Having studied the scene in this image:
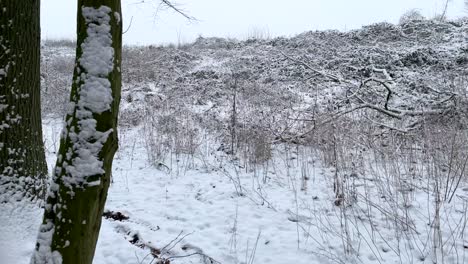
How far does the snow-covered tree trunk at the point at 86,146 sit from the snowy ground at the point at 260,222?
1125 mm

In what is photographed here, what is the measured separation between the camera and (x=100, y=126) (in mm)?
1662

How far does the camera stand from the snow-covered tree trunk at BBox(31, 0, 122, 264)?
5.39 ft

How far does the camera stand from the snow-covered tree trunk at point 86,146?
64.7 inches

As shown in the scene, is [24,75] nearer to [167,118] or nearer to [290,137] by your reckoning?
[290,137]

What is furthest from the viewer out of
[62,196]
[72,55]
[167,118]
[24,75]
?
[72,55]

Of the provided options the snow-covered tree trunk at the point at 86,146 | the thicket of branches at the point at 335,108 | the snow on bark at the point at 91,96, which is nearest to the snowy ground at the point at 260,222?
the thicket of branches at the point at 335,108

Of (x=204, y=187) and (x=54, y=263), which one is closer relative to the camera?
(x=54, y=263)

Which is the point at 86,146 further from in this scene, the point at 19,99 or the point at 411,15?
the point at 411,15

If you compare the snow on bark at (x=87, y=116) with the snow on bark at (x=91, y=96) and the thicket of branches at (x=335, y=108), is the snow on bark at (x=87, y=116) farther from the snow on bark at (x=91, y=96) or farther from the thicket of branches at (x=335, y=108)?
the thicket of branches at (x=335, y=108)

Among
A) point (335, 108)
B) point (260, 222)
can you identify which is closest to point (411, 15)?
point (335, 108)

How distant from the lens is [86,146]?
1658mm

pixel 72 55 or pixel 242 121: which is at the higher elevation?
pixel 72 55

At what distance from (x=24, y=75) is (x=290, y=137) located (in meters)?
4.08

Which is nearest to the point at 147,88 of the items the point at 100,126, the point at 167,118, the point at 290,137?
the point at 167,118
